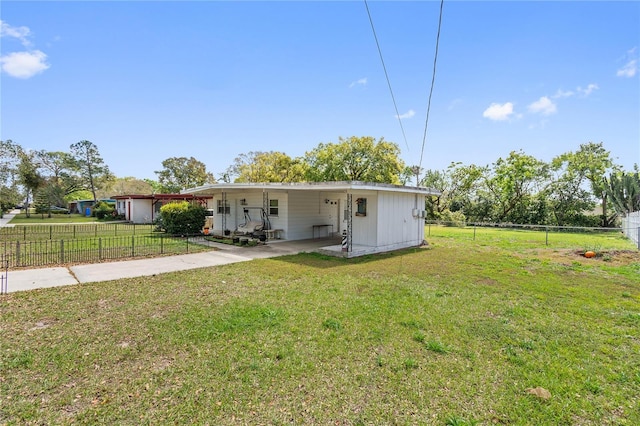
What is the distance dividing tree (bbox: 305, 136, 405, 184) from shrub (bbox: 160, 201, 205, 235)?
1537 cm

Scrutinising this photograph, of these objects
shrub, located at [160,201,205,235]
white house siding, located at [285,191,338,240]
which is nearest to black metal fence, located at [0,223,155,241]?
shrub, located at [160,201,205,235]

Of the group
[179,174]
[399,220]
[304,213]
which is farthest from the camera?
[179,174]

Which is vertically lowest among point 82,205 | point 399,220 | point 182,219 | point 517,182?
point 182,219

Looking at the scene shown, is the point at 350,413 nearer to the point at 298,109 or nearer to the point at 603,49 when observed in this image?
the point at 603,49

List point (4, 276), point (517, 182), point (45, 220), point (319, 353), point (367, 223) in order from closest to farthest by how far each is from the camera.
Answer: point (319, 353) < point (4, 276) < point (367, 223) < point (517, 182) < point (45, 220)

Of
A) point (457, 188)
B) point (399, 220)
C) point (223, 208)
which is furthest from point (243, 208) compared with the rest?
point (457, 188)

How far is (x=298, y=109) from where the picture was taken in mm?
23188

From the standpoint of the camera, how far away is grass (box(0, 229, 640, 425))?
265 centimetres

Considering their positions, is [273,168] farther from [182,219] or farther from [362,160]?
[182,219]

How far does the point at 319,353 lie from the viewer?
11.8 feet

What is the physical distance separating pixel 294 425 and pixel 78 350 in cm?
287

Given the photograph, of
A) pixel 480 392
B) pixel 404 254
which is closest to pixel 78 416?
pixel 480 392

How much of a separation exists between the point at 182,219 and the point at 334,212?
7661mm

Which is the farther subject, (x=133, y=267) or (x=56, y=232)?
(x=56, y=232)
